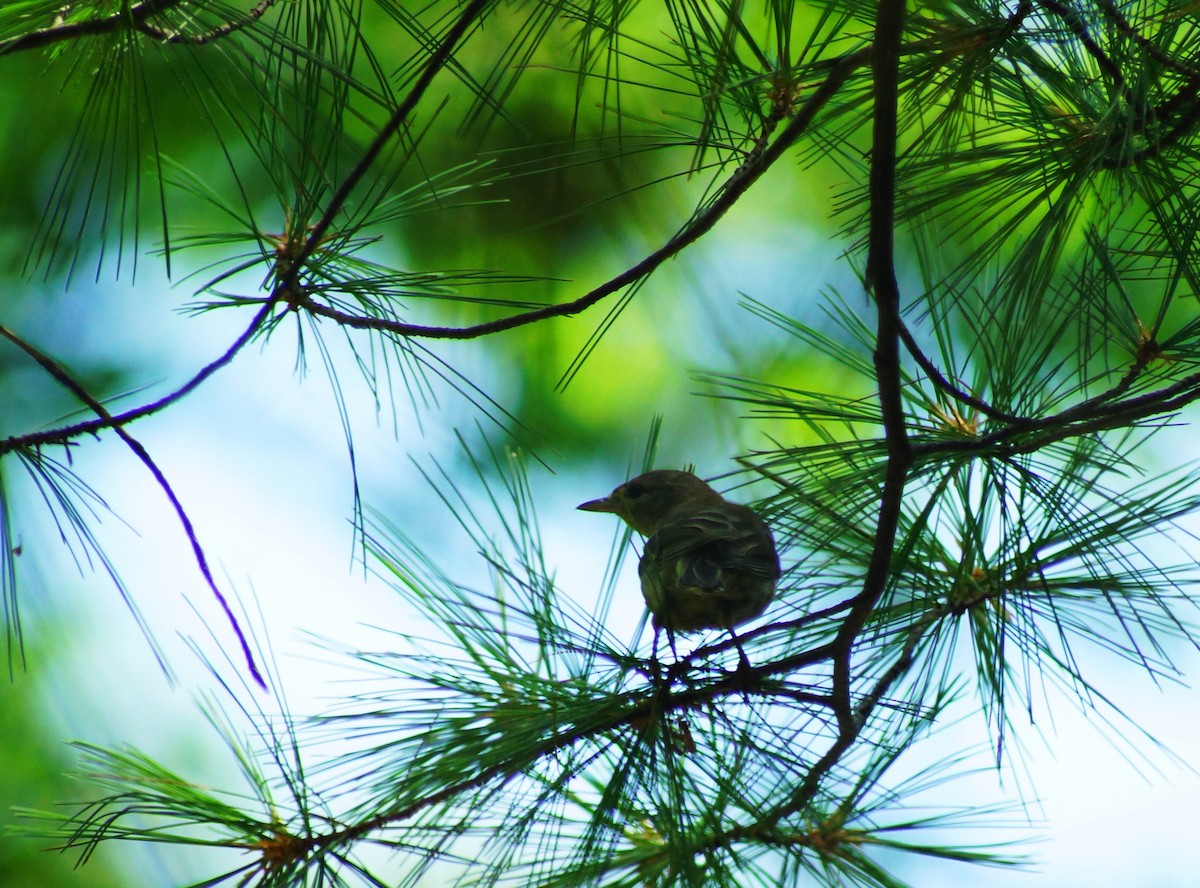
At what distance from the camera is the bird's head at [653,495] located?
3.13 metres

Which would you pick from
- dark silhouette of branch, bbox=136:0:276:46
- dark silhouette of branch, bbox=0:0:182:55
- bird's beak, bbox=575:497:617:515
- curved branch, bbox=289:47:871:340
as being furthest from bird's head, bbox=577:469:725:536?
dark silhouette of branch, bbox=0:0:182:55

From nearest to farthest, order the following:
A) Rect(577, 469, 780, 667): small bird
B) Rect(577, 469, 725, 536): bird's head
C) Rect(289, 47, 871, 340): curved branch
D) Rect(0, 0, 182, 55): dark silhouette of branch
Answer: Rect(0, 0, 182, 55): dark silhouette of branch, Rect(289, 47, 871, 340): curved branch, Rect(577, 469, 780, 667): small bird, Rect(577, 469, 725, 536): bird's head

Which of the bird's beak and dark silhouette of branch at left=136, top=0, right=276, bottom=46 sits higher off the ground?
the bird's beak

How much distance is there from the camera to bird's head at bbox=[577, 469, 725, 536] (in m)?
3.13

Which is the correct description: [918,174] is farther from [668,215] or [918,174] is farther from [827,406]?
[668,215]

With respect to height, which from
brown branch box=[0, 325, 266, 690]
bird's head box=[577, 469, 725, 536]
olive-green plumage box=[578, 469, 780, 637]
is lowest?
brown branch box=[0, 325, 266, 690]

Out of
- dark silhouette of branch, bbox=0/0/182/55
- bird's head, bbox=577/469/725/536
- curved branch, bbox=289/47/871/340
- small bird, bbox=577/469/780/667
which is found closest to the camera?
dark silhouette of branch, bbox=0/0/182/55

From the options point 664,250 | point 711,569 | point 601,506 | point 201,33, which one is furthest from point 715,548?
point 201,33

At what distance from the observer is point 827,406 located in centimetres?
219

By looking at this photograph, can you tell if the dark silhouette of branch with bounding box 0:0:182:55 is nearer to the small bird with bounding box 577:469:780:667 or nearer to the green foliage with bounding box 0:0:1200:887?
the green foliage with bounding box 0:0:1200:887

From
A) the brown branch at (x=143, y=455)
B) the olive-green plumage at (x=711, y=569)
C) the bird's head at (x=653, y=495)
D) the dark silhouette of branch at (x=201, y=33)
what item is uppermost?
the bird's head at (x=653, y=495)

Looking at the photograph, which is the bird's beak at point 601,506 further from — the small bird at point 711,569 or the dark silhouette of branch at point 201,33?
the dark silhouette of branch at point 201,33

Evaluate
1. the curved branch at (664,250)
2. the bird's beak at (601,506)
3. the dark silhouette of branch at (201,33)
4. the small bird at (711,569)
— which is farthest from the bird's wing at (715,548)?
the dark silhouette of branch at (201,33)

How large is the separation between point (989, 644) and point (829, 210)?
1869mm
